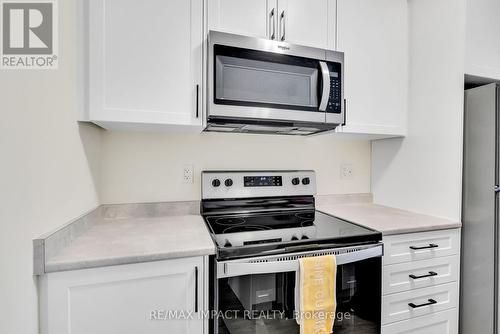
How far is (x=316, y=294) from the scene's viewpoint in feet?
3.64

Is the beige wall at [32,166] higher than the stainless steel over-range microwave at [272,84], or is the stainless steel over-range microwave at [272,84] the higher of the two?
the stainless steel over-range microwave at [272,84]

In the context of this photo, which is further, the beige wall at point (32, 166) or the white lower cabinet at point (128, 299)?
the white lower cabinet at point (128, 299)

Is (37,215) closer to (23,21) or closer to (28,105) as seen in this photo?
(28,105)

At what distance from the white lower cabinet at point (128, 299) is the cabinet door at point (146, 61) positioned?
2.20ft

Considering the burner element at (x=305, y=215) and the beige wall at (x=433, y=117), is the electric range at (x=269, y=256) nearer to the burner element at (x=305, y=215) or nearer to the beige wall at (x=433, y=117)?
the burner element at (x=305, y=215)

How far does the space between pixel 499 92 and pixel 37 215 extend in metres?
2.23

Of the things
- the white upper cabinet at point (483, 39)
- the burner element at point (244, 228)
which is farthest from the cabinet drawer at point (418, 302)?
the white upper cabinet at point (483, 39)

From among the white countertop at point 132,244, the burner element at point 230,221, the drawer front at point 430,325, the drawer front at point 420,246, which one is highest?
the white countertop at point 132,244

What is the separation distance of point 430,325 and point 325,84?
1.47 meters

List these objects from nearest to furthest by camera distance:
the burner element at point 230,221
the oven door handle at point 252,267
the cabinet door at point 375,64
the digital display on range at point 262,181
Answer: the oven door handle at point 252,267 < the burner element at point 230,221 < the cabinet door at point 375,64 < the digital display on range at point 262,181

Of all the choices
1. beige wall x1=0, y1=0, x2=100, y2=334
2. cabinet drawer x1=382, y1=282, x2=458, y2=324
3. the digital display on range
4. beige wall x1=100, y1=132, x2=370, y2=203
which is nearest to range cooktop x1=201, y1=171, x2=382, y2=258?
the digital display on range

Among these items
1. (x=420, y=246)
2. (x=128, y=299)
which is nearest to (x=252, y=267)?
(x=128, y=299)

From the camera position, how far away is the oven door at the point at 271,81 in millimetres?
1267

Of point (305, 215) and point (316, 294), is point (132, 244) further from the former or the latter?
point (305, 215)
